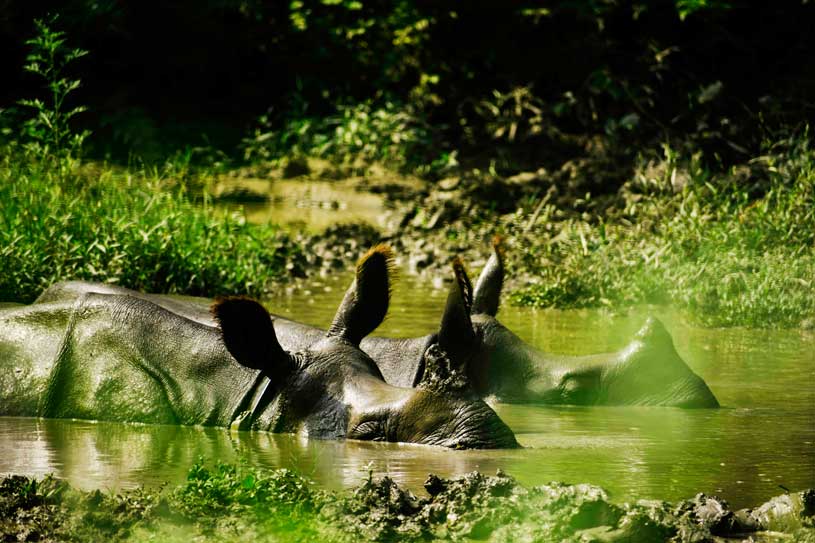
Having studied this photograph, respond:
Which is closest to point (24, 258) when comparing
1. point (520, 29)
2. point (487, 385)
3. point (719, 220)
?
point (487, 385)

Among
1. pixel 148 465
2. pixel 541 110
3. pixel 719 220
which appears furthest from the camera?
pixel 541 110

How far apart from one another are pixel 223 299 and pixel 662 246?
6368 millimetres

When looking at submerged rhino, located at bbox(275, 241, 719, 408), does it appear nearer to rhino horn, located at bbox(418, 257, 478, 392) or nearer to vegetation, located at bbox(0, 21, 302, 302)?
rhino horn, located at bbox(418, 257, 478, 392)

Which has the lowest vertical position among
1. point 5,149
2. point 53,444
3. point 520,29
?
point 53,444

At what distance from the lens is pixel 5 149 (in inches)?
453

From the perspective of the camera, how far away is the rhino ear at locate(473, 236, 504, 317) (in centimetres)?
753

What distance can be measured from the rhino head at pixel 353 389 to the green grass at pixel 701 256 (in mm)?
4457

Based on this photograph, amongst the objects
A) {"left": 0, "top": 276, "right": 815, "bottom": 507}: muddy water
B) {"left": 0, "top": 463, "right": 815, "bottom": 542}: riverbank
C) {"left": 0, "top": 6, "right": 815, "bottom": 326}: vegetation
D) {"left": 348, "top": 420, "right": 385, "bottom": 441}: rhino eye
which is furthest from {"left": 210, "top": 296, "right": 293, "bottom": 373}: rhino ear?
{"left": 0, "top": 6, "right": 815, "bottom": 326}: vegetation

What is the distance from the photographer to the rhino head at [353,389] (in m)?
5.71

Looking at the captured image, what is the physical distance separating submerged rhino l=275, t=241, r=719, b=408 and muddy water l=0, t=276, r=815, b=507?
10 cm

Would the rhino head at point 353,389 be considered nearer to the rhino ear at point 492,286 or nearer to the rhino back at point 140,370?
the rhino back at point 140,370

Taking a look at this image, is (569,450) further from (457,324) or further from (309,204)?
(309,204)

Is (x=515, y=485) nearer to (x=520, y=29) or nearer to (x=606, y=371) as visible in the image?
(x=606, y=371)

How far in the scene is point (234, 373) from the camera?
20.8ft
